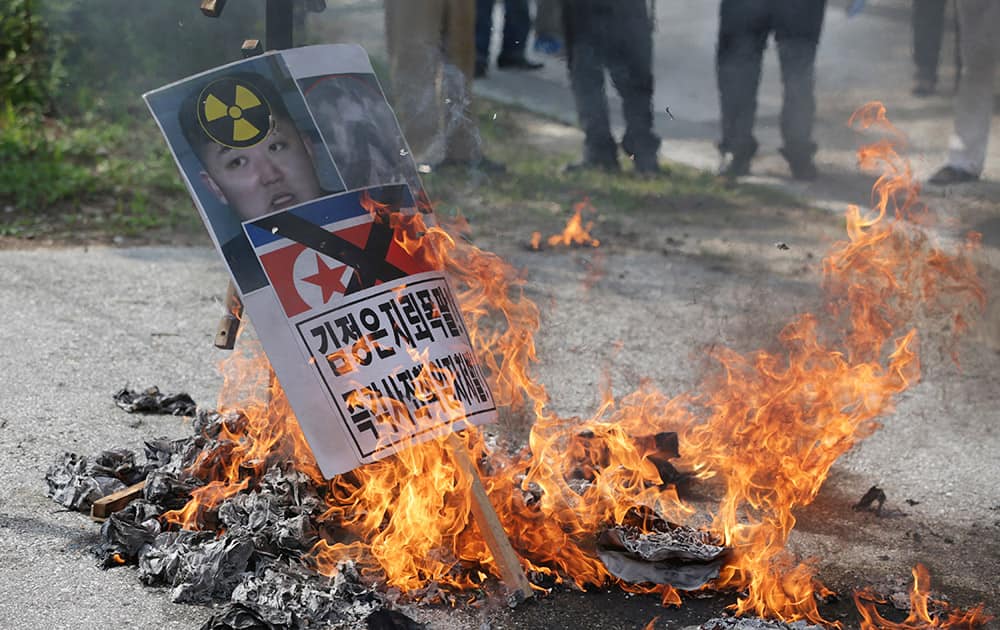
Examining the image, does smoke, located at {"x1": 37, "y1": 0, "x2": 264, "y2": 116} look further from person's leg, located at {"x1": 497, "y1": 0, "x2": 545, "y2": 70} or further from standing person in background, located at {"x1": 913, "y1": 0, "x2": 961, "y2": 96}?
standing person in background, located at {"x1": 913, "y1": 0, "x2": 961, "y2": 96}

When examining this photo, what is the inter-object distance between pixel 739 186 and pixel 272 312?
5482mm

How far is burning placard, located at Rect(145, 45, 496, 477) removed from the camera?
3.25 meters

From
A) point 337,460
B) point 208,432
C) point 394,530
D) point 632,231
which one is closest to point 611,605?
point 394,530

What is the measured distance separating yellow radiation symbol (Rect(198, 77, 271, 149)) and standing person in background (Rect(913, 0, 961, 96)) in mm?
6193

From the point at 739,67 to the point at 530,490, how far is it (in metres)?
4.54

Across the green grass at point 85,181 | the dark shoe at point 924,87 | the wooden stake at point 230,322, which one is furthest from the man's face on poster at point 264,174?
the dark shoe at point 924,87

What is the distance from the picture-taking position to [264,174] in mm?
3318

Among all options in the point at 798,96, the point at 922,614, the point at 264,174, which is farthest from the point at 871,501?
the point at 798,96

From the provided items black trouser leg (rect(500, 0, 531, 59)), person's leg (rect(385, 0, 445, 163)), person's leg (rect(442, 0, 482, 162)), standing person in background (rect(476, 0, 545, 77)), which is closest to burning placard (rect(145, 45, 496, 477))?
person's leg (rect(442, 0, 482, 162))

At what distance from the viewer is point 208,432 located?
4.00m

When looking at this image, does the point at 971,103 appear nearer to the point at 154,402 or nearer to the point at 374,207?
the point at 374,207

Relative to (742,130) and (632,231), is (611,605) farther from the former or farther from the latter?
(742,130)

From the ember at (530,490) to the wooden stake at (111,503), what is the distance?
0.17ft

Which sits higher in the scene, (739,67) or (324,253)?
(324,253)
